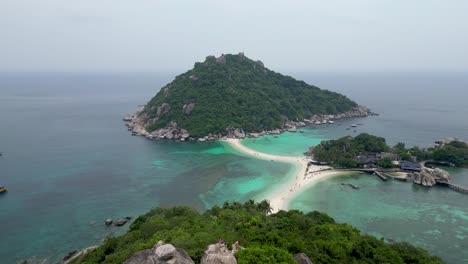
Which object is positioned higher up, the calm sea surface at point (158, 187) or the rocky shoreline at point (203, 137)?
the rocky shoreline at point (203, 137)

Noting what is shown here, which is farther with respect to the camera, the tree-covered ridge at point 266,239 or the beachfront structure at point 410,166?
the beachfront structure at point 410,166

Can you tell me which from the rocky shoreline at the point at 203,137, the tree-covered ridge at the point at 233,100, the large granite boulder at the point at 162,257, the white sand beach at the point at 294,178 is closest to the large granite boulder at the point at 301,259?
the large granite boulder at the point at 162,257

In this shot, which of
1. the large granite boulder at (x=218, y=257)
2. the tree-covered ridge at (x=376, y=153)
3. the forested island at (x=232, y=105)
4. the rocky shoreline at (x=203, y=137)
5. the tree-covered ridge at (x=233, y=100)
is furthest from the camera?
the tree-covered ridge at (x=233, y=100)

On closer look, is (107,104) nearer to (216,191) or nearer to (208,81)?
(208,81)

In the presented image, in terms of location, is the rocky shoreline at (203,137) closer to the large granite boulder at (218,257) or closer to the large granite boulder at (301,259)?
the large granite boulder at (301,259)

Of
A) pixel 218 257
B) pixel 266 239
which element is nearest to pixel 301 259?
pixel 266 239

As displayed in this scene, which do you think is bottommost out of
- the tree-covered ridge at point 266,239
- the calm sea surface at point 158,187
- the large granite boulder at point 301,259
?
the calm sea surface at point 158,187
